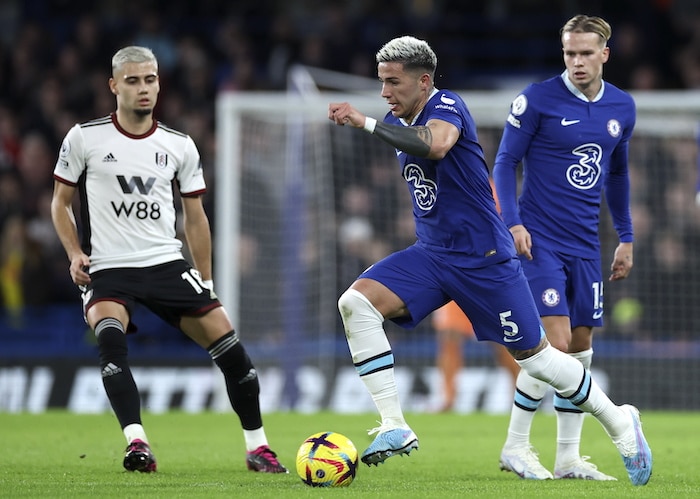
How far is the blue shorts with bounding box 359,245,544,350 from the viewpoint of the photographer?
6281mm

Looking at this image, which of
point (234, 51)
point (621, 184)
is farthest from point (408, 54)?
point (234, 51)

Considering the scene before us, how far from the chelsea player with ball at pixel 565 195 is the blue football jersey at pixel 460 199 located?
673 mm

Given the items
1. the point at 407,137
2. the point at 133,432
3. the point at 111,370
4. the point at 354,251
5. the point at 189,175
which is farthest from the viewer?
the point at 354,251

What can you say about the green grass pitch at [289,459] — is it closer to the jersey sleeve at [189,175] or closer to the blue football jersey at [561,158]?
the blue football jersey at [561,158]

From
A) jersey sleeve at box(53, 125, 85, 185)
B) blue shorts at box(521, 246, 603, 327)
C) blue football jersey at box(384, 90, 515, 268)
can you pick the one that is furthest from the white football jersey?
blue shorts at box(521, 246, 603, 327)

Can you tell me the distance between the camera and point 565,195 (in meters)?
7.12

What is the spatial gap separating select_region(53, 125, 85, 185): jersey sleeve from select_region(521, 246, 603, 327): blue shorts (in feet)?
8.37

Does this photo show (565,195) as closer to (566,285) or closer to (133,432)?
(566,285)

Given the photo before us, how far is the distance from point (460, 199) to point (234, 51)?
13023 mm

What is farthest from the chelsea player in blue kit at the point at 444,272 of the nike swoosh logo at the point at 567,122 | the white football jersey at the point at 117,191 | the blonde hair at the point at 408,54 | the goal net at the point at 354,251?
the goal net at the point at 354,251

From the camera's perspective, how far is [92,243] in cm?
717

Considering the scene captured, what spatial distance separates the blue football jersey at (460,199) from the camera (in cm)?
625

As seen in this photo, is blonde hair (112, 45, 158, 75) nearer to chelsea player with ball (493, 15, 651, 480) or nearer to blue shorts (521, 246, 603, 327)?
chelsea player with ball (493, 15, 651, 480)

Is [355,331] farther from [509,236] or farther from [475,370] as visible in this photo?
[475,370]
